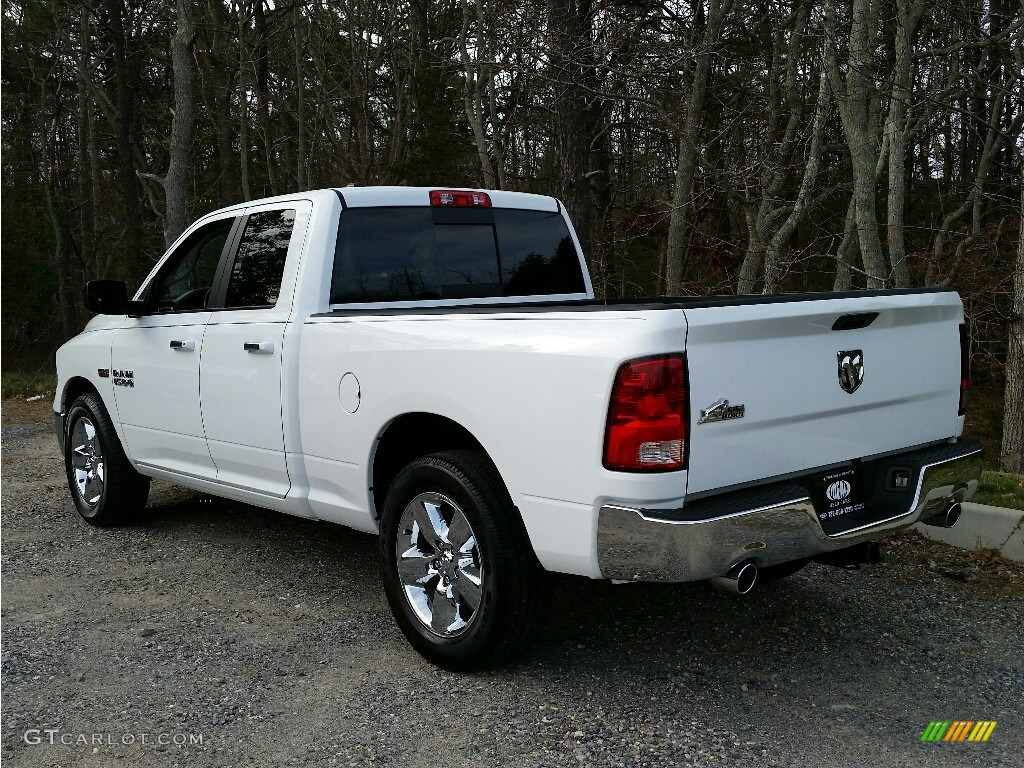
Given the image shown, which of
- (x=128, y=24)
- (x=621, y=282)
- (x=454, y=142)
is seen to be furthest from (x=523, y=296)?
(x=128, y=24)

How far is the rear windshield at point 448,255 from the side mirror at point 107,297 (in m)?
1.72

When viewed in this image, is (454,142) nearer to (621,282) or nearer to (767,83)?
(621,282)

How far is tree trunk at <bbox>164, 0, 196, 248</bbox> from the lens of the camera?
13531mm

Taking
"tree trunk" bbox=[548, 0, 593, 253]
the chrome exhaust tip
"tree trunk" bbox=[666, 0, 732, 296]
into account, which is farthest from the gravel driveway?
"tree trunk" bbox=[666, 0, 732, 296]

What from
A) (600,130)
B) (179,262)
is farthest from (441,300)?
(600,130)

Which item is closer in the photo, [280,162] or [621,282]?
[621,282]

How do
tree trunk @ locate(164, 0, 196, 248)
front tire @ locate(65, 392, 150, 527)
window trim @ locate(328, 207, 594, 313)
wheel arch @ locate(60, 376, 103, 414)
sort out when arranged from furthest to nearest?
1. tree trunk @ locate(164, 0, 196, 248)
2. wheel arch @ locate(60, 376, 103, 414)
3. front tire @ locate(65, 392, 150, 527)
4. window trim @ locate(328, 207, 594, 313)

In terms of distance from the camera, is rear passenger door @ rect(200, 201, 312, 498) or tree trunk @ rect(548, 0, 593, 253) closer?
rear passenger door @ rect(200, 201, 312, 498)

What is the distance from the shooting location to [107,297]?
571 cm

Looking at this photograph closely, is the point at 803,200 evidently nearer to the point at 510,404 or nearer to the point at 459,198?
the point at 459,198

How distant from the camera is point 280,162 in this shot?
27.9 meters

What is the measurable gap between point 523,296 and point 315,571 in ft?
6.26

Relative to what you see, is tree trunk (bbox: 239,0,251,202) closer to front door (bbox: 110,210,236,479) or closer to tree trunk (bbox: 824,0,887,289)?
tree trunk (bbox: 824,0,887,289)

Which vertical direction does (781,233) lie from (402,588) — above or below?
above
